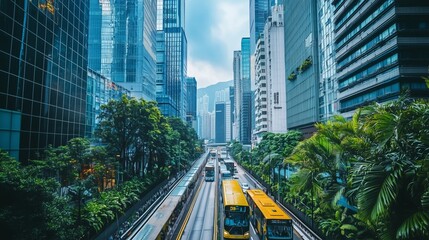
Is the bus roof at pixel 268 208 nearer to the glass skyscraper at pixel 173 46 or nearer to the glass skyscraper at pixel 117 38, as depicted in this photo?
the glass skyscraper at pixel 117 38

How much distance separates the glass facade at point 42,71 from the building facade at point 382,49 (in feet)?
130

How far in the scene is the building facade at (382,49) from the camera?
32.3 metres

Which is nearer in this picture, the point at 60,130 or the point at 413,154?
the point at 413,154

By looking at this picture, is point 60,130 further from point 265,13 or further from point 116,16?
point 265,13

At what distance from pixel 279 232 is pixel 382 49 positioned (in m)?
28.0

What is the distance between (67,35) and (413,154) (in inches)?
1554

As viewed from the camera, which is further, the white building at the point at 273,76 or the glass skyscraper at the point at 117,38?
the white building at the point at 273,76

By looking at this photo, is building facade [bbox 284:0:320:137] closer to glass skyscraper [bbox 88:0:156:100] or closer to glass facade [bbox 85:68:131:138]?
glass facade [bbox 85:68:131:138]

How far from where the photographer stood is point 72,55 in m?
37.0

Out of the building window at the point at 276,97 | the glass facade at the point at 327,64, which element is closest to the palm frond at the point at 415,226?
the glass facade at the point at 327,64

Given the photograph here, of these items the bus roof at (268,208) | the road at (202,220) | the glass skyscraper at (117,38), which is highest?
the glass skyscraper at (117,38)

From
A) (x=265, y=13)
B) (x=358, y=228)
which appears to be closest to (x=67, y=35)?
(x=358, y=228)

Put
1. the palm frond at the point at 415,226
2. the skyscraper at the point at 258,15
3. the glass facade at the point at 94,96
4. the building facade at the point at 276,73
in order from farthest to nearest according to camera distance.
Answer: the skyscraper at the point at 258,15
the building facade at the point at 276,73
the glass facade at the point at 94,96
the palm frond at the point at 415,226

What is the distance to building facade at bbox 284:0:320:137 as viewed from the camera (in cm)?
5891
